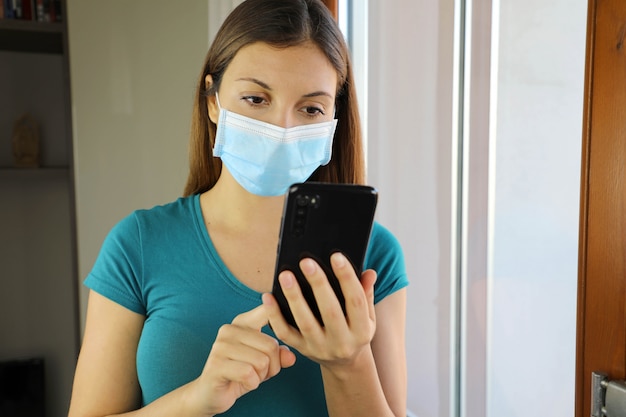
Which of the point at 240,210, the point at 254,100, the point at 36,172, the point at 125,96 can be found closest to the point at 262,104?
the point at 254,100

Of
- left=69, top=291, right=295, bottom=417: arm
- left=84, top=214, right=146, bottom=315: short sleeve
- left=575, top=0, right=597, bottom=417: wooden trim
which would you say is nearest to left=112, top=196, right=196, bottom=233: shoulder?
left=84, top=214, right=146, bottom=315: short sleeve

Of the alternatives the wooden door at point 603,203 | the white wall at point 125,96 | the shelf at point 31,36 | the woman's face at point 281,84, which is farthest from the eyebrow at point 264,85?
the shelf at point 31,36

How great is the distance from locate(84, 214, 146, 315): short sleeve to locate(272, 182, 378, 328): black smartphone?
272 millimetres

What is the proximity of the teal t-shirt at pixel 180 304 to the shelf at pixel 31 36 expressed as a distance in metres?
1.62

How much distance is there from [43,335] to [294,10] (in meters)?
2.21

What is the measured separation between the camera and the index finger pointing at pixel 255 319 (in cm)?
66

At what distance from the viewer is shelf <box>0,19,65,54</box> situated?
217 cm

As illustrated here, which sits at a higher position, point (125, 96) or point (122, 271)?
point (125, 96)

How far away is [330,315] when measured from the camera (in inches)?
24.4

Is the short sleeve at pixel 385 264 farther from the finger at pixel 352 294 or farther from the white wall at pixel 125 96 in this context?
the white wall at pixel 125 96

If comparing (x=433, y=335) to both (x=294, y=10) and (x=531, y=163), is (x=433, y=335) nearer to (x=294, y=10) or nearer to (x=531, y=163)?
(x=531, y=163)

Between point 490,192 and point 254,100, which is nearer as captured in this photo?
point 254,100

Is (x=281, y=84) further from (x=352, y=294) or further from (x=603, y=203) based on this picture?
(x=603, y=203)

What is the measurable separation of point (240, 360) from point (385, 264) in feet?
1.01
